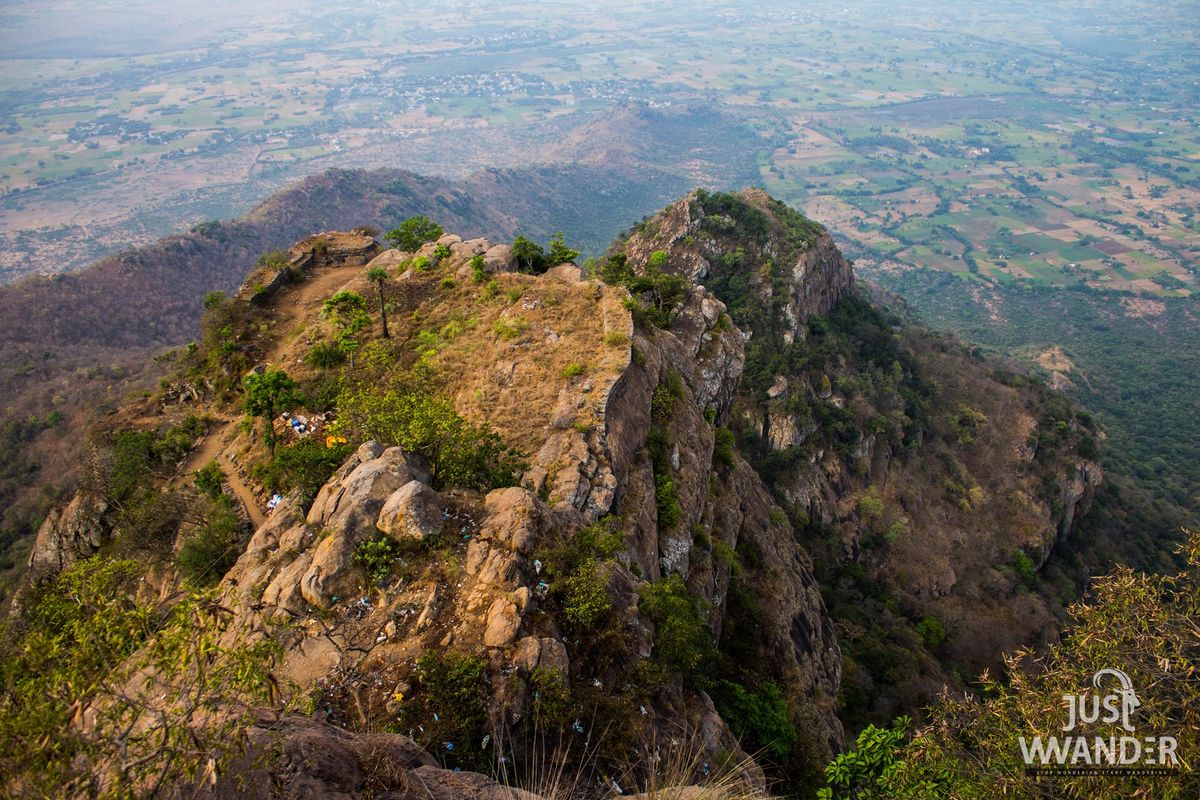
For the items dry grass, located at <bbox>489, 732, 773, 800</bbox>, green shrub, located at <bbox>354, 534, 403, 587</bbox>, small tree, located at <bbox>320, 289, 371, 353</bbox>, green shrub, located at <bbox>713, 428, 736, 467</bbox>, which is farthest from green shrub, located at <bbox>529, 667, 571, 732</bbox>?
small tree, located at <bbox>320, 289, 371, 353</bbox>

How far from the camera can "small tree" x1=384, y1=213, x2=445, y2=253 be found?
4116 cm

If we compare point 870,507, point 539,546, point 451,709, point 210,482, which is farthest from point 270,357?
point 870,507

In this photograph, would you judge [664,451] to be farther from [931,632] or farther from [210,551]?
[931,632]

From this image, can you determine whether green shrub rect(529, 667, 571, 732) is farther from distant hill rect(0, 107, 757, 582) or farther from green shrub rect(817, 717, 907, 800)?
distant hill rect(0, 107, 757, 582)

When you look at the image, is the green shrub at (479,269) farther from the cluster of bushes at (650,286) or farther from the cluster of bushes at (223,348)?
the cluster of bushes at (223,348)

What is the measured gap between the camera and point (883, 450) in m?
61.8

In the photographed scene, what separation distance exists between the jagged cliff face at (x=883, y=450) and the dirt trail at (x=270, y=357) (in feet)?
83.3

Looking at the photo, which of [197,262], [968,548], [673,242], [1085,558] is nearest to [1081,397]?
[1085,558]

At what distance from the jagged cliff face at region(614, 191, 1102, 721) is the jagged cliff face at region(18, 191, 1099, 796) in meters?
0.36

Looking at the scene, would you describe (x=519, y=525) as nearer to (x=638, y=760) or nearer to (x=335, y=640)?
(x=335, y=640)

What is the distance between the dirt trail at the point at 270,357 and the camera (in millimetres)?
22359

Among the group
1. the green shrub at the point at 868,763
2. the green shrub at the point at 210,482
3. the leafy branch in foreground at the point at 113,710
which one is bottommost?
the green shrub at the point at 868,763

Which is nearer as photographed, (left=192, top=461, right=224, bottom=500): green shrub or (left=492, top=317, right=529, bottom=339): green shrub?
(left=192, top=461, right=224, bottom=500): green shrub

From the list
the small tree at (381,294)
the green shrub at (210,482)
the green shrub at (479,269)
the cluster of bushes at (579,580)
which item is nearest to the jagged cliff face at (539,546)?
the cluster of bushes at (579,580)
